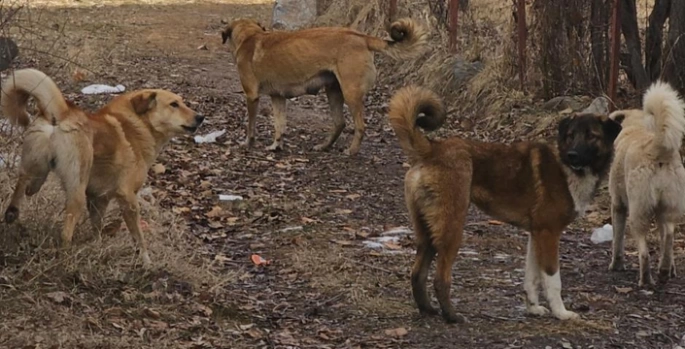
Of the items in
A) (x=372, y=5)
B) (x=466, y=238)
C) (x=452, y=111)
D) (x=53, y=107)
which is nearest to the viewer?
(x=53, y=107)

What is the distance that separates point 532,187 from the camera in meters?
7.11

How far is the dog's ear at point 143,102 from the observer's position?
784 centimetres

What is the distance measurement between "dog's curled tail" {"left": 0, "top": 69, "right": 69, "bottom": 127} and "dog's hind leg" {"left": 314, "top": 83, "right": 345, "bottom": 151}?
6032mm

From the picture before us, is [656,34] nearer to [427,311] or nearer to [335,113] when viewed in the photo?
[335,113]

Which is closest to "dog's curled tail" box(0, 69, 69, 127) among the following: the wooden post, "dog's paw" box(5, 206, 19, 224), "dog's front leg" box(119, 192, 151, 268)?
"dog's paw" box(5, 206, 19, 224)

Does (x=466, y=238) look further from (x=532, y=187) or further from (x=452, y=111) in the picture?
(x=452, y=111)

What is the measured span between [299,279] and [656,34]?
6778 mm

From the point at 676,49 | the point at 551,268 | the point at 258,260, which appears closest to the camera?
the point at 551,268

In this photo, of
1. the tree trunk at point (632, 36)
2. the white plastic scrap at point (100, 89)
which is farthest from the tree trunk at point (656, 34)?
the white plastic scrap at point (100, 89)

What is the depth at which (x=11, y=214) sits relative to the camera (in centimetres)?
677

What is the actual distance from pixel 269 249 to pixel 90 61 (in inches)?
323

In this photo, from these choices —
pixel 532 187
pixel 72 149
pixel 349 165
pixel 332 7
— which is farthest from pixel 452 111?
pixel 72 149

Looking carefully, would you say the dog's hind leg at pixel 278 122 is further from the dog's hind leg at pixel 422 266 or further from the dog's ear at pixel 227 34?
the dog's hind leg at pixel 422 266

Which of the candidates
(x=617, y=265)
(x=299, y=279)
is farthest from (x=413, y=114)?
(x=617, y=265)
